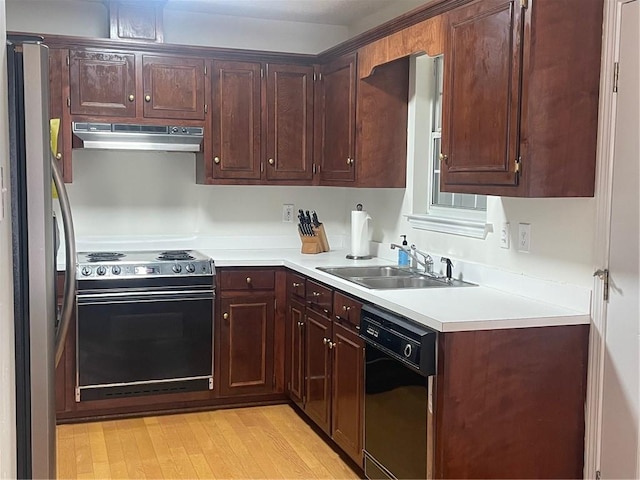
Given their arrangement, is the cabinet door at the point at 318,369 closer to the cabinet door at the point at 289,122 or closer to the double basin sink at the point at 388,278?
the double basin sink at the point at 388,278

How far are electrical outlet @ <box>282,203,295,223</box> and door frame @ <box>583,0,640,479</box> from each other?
8.64 ft

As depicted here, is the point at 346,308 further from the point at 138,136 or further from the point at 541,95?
the point at 138,136

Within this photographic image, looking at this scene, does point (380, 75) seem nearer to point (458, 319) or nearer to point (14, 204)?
point (458, 319)

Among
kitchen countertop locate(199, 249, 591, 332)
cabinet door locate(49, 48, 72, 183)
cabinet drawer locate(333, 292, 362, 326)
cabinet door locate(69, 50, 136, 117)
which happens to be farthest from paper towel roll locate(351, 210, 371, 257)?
cabinet door locate(49, 48, 72, 183)

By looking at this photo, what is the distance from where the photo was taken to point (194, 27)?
183 inches

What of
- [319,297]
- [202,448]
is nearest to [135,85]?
[319,297]

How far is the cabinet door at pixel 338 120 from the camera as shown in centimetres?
417

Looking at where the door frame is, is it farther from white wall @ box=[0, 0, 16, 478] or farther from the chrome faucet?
white wall @ box=[0, 0, 16, 478]

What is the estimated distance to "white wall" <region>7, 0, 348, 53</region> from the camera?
430 cm

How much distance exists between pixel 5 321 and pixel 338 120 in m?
2.85

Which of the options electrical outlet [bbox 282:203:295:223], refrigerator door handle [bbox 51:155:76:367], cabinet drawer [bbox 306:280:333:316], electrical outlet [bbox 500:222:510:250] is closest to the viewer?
refrigerator door handle [bbox 51:155:76:367]

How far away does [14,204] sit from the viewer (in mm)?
1931

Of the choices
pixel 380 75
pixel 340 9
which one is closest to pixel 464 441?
pixel 380 75

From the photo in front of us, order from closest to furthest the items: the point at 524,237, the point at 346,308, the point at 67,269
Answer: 1. the point at 67,269
2. the point at 524,237
3. the point at 346,308
